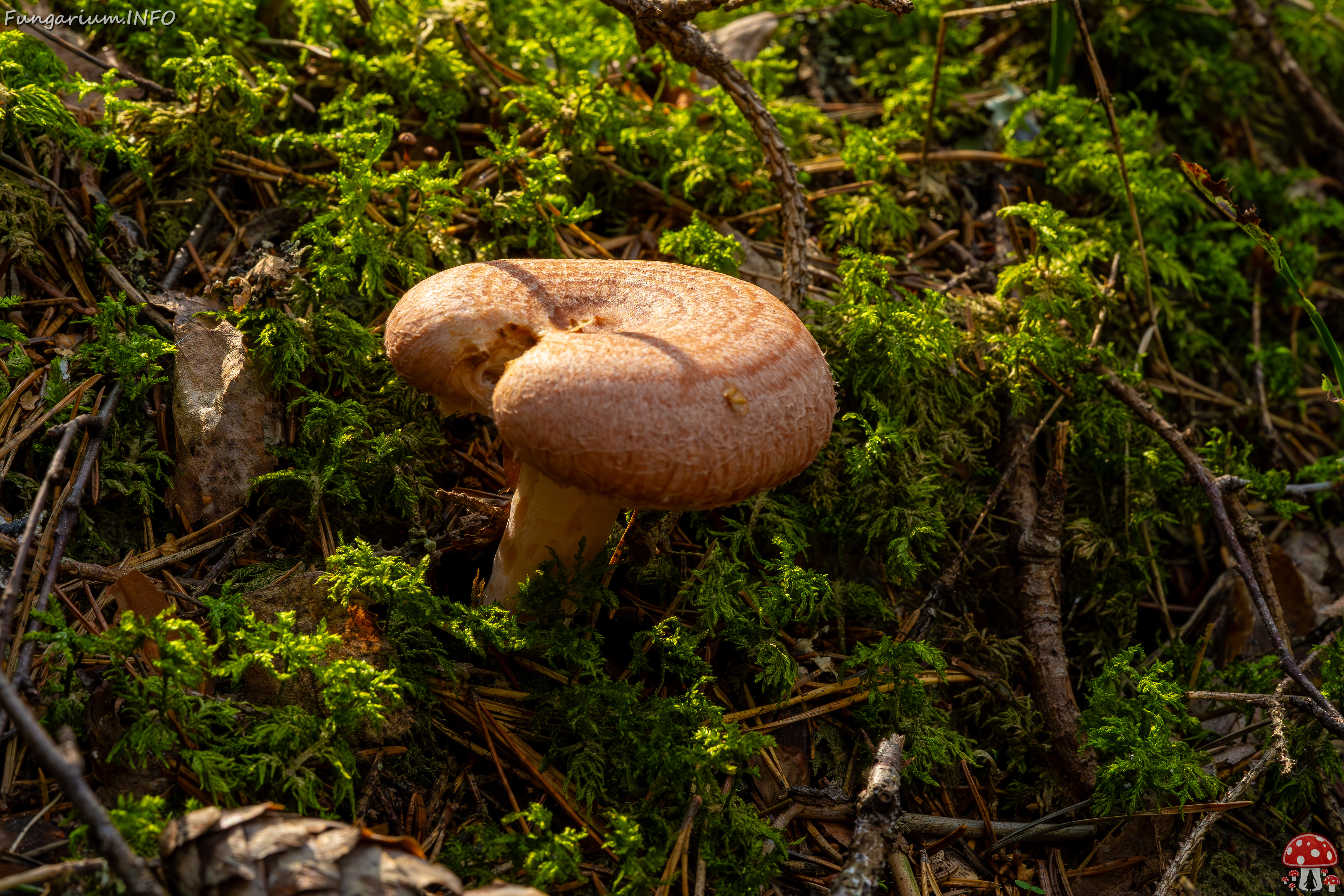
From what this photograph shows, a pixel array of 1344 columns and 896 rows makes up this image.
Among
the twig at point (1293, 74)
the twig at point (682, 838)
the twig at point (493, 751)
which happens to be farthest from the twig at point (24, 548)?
the twig at point (1293, 74)

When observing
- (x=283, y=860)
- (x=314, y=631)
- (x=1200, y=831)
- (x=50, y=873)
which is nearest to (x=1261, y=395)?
(x=1200, y=831)

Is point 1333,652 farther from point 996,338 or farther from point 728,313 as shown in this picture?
point 728,313

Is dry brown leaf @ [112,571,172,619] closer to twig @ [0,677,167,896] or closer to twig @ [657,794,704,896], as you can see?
twig @ [0,677,167,896]

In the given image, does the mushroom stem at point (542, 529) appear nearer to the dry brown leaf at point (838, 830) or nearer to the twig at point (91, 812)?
the dry brown leaf at point (838, 830)

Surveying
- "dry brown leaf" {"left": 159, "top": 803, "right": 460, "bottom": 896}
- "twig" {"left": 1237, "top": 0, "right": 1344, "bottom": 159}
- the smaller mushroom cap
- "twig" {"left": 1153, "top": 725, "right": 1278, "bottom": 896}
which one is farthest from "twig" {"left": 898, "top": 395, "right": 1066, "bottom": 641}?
"twig" {"left": 1237, "top": 0, "right": 1344, "bottom": 159}

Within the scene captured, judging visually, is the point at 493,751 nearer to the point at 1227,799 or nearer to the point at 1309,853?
the point at 1227,799

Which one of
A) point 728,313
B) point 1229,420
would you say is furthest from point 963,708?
point 1229,420
